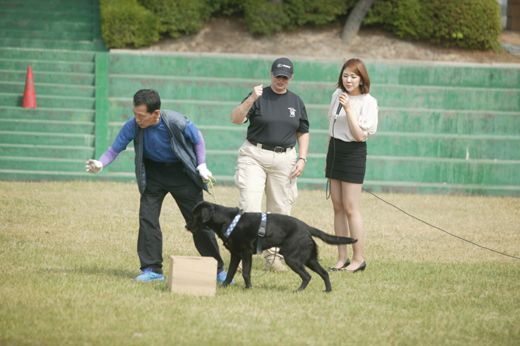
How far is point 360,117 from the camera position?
228 inches

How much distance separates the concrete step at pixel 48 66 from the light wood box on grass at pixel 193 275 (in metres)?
9.11

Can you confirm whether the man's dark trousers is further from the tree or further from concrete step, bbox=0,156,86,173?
the tree

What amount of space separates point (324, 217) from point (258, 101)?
11.1 feet

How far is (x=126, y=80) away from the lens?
12.2m

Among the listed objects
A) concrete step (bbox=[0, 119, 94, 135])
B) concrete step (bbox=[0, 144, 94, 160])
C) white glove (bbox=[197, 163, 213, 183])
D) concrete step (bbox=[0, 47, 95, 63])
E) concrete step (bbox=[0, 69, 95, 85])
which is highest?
concrete step (bbox=[0, 47, 95, 63])

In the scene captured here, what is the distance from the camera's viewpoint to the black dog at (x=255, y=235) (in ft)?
16.6

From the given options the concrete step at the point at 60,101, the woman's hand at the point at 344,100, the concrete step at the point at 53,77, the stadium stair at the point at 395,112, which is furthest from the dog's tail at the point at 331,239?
the concrete step at the point at 53,77

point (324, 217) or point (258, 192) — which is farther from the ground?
point (258, 192)

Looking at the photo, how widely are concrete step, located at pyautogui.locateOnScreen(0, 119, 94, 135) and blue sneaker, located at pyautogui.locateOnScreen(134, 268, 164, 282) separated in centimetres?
724

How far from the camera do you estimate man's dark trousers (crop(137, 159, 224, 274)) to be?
533cm

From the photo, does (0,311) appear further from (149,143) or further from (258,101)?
(258,101)

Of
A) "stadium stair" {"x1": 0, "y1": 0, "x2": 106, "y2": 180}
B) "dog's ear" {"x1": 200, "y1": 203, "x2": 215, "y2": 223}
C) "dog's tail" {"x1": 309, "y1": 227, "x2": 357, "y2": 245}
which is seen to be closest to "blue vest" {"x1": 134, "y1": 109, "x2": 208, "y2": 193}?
"dog's ear" {"x1": 200, "y1": 203, "x2": 215, "y2": 223}

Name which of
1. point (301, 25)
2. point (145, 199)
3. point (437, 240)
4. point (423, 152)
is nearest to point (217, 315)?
point (145, 199)

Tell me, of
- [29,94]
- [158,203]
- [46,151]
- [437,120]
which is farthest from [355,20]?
[158,203]
